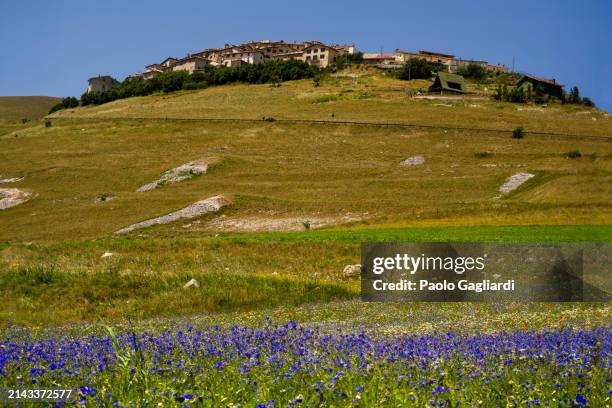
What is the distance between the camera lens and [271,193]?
2950 inches

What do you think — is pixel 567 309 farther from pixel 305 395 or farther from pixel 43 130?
pixel 43 130

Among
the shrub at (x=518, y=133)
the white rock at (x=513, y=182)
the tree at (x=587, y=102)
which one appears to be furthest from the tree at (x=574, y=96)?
the white rock at (x=513, y=182)

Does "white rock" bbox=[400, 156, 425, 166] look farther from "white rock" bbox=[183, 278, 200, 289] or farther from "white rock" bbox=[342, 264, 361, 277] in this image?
"white rock" bbox=[183, 278, 200, 289]

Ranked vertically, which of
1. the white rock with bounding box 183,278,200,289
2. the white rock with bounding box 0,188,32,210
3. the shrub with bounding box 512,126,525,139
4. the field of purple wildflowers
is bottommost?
the white rock with bounding box 0,188,32,210

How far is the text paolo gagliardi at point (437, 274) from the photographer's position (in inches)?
899

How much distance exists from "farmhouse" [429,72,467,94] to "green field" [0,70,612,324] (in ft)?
37.2

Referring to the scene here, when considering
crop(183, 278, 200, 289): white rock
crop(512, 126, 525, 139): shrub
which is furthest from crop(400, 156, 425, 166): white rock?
crop(183, 278, 200, 289): white rock

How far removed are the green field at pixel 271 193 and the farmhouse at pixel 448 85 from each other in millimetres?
11341

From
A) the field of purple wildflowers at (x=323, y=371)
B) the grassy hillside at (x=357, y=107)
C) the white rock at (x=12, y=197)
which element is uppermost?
the grassy hillside at (x=357, y=107)

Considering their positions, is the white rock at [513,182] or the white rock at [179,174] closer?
the white rock at [513,182]

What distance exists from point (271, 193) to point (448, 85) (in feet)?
350

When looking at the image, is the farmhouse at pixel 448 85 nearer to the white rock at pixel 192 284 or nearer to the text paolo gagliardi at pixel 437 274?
the text paolo gagliardi at pixel 437 274

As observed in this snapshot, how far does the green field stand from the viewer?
25.0 metres

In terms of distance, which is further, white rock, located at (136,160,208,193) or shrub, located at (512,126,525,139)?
shrub, located at (512,126,525,139)
